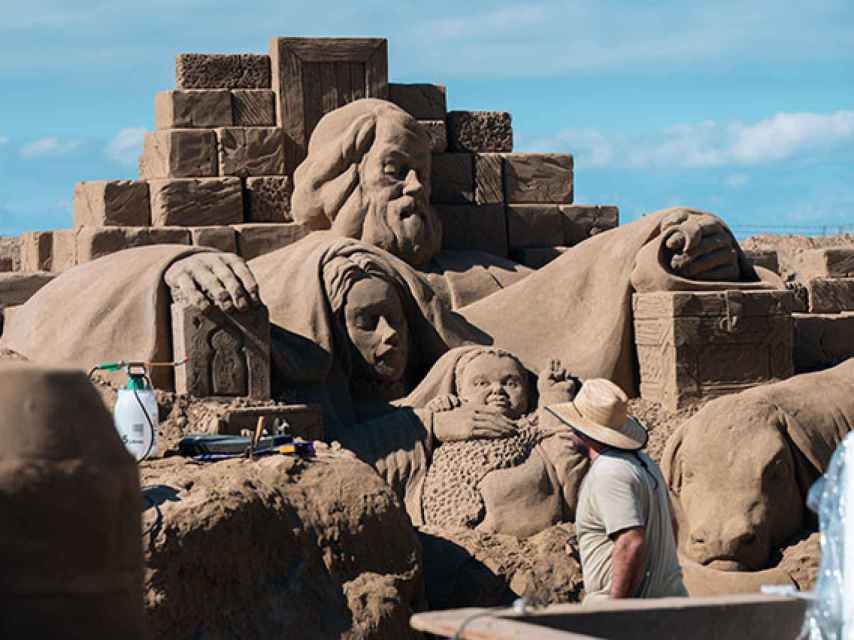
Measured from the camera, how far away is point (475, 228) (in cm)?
1344

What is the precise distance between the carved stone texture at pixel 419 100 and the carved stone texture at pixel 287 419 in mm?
3994

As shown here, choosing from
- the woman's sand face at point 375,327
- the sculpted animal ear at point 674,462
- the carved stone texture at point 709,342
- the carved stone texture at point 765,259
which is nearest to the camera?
the sculpted animal ear at point 674,462

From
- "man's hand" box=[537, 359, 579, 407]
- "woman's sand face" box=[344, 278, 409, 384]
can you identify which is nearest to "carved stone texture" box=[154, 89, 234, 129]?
"woman's sand face" box=[344, 278, 409, 384]

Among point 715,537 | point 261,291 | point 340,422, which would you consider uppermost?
point 261,291

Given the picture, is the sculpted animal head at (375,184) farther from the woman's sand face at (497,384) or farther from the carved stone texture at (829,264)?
the carved stone texture at (829,264)

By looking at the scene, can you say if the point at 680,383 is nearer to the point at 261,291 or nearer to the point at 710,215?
the point at 710,215

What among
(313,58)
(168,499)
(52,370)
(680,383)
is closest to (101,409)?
(52,370)

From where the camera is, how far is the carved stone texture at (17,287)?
1208 centimetres

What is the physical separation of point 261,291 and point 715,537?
10.6 feet

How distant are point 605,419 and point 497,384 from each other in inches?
177

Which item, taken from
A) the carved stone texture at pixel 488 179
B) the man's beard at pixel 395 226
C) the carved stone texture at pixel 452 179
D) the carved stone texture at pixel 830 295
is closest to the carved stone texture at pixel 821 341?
the carved stone texture at pixel 830 295

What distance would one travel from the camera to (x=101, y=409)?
4.40 metres

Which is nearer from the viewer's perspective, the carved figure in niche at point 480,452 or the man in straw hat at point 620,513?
the man in straw hat at point 620,513

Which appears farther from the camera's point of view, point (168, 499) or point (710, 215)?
point (710, 215)
